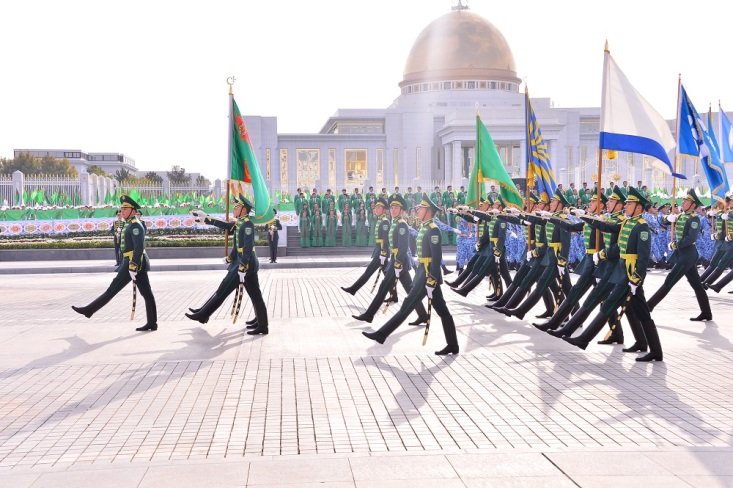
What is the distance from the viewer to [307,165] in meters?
57.5

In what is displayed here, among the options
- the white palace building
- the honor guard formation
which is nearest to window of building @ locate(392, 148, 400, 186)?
the white palace building

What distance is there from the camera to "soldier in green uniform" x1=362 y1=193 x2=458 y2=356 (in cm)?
914

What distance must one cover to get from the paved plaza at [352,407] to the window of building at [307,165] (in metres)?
45.9

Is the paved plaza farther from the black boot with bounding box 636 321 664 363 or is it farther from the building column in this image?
the building column

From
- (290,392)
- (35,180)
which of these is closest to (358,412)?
(290,392)

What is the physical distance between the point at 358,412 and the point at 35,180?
3507 centimetres

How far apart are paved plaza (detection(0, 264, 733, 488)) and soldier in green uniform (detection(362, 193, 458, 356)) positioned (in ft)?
0.79

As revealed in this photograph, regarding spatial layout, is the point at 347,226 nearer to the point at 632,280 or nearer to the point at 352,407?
the point at 632,280

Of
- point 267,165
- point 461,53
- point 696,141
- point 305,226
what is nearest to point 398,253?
point 696,141

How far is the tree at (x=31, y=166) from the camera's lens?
270ft

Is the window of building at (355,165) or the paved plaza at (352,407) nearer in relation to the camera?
the paved plaza at (352,407)

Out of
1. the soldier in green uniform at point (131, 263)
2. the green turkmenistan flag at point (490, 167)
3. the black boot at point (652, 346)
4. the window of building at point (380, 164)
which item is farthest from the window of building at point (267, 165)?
the black boot at point (652, 346)

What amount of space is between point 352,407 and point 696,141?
9.93m

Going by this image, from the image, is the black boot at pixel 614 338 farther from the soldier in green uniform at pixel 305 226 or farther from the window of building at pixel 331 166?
the window of building at pixel 331 166
